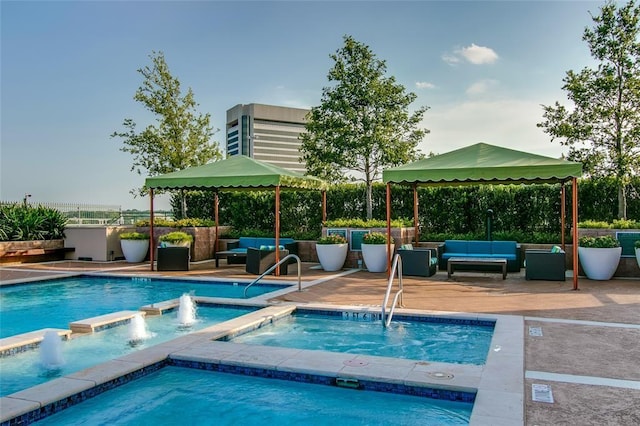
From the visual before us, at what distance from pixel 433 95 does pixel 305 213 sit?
580 centimetres

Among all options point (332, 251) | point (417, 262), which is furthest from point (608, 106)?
point (332, 251)

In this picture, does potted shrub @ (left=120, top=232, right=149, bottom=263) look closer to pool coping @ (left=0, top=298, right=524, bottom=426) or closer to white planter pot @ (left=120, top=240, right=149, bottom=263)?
white planter pot @ (left=120, top=240, right=149, bottom=263)

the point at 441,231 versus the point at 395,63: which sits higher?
the point at 395,63

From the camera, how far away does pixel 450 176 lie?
10484 mm

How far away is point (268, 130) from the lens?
79.4 metres

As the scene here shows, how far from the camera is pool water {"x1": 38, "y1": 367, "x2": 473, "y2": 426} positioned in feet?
13.4

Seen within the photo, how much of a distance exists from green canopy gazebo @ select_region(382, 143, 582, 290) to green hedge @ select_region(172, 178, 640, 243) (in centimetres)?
303

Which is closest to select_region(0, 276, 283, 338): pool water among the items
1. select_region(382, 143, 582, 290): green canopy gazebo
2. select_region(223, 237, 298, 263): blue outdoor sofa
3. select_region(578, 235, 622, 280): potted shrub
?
select_region(223, 237, 298, 263): blue outdoor sofa

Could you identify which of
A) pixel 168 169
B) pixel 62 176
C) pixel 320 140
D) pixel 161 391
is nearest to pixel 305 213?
pixel 320 140

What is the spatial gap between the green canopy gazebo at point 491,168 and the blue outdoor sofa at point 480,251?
2.06m

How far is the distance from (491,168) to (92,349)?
794cm

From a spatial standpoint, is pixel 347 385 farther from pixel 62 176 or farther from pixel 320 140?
pixel 62 176

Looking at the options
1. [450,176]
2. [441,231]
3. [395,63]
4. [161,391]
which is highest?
[395,63]

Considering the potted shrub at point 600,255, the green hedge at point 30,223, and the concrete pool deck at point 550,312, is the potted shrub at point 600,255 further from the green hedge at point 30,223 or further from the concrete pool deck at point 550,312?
the green hedge at point 30,223
